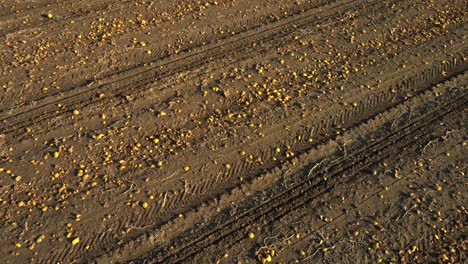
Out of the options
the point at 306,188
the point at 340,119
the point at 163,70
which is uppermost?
the point at 163,70

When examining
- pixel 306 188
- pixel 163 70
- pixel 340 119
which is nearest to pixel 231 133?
pixel 306 188

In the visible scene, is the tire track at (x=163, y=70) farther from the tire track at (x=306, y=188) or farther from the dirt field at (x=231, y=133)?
the tire track at (x=306, y=188)

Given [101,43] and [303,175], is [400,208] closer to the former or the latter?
[303,175]

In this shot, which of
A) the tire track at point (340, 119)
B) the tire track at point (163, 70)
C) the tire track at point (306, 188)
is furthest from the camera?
the tire track at point (163, 70)

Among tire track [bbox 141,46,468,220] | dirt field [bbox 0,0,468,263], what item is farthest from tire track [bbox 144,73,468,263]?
tire track [bbox 141,46,468,220]

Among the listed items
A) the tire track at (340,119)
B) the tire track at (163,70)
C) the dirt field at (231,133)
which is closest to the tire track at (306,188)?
the dirt field at (231,133)

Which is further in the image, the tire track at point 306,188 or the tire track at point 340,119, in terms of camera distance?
the tire track at point 340,119

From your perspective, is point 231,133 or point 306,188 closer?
point 306,188

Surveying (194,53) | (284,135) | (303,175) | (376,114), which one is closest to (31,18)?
(194,53)

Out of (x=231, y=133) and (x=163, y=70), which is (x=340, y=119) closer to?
(x=231, y=133)
